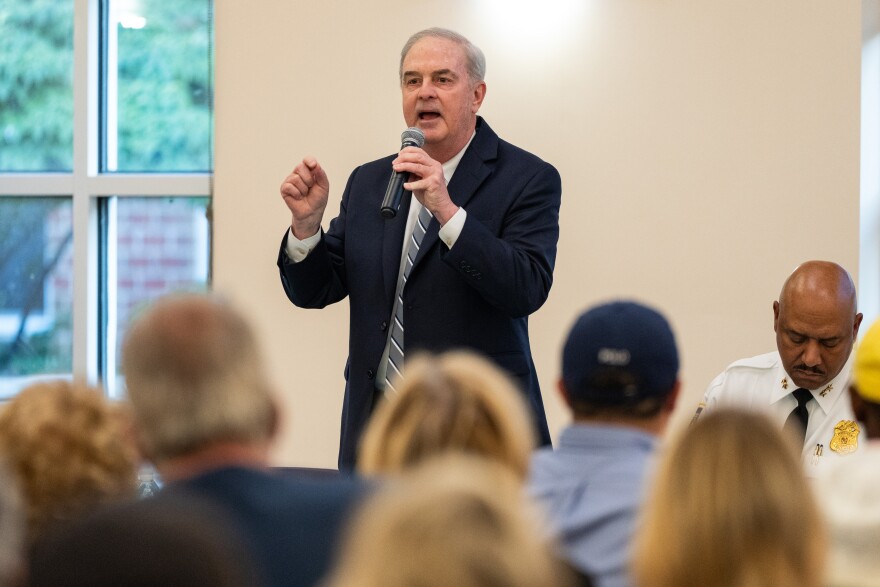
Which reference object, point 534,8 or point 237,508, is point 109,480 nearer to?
point 237,508

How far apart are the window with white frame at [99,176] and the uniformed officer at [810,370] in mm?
2604

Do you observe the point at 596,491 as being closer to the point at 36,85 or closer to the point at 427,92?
the point at 427,92

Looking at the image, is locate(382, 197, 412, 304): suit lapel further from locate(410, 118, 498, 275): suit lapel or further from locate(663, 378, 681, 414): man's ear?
locate(663, 378, 681, 414): man's ear

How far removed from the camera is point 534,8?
472 cm

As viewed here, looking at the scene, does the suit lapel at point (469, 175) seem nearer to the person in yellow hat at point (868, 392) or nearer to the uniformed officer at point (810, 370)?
the uniformed officer at point (810, 370)

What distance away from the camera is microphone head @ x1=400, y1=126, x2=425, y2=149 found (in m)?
3.09

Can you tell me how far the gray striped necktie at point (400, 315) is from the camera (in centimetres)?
314

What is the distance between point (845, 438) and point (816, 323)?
1.10 ft

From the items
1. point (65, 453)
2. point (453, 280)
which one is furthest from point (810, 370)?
point (65, 453)

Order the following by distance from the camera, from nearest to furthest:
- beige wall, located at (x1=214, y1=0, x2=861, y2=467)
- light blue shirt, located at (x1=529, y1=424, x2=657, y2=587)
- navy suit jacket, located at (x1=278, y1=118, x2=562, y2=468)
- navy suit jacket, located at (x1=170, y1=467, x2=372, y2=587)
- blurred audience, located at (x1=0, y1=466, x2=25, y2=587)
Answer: blurred audience, located at (x1=0, y1=466, x2=25, y2=587) → navy suit jacket, located at (x1=170, y1=467, x2=372, y2=587) → light blue shirt, located at (x1=529, y1=424, x2=657, y2=587) → navy suit jacket, located at (x1=278, y1=118, x2=562, y2=468) → beige wall, located at (x1=214, y1=0, x2=861, y2=467)

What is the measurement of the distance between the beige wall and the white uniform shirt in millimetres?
1341

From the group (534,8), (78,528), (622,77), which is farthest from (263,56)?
(78,528)

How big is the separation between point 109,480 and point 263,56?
136 inches

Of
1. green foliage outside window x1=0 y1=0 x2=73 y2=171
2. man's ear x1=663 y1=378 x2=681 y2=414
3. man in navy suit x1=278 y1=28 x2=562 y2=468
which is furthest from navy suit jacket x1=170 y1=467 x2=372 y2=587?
green foliage outside window x1=0 y1=0 x2=73 y2=171
